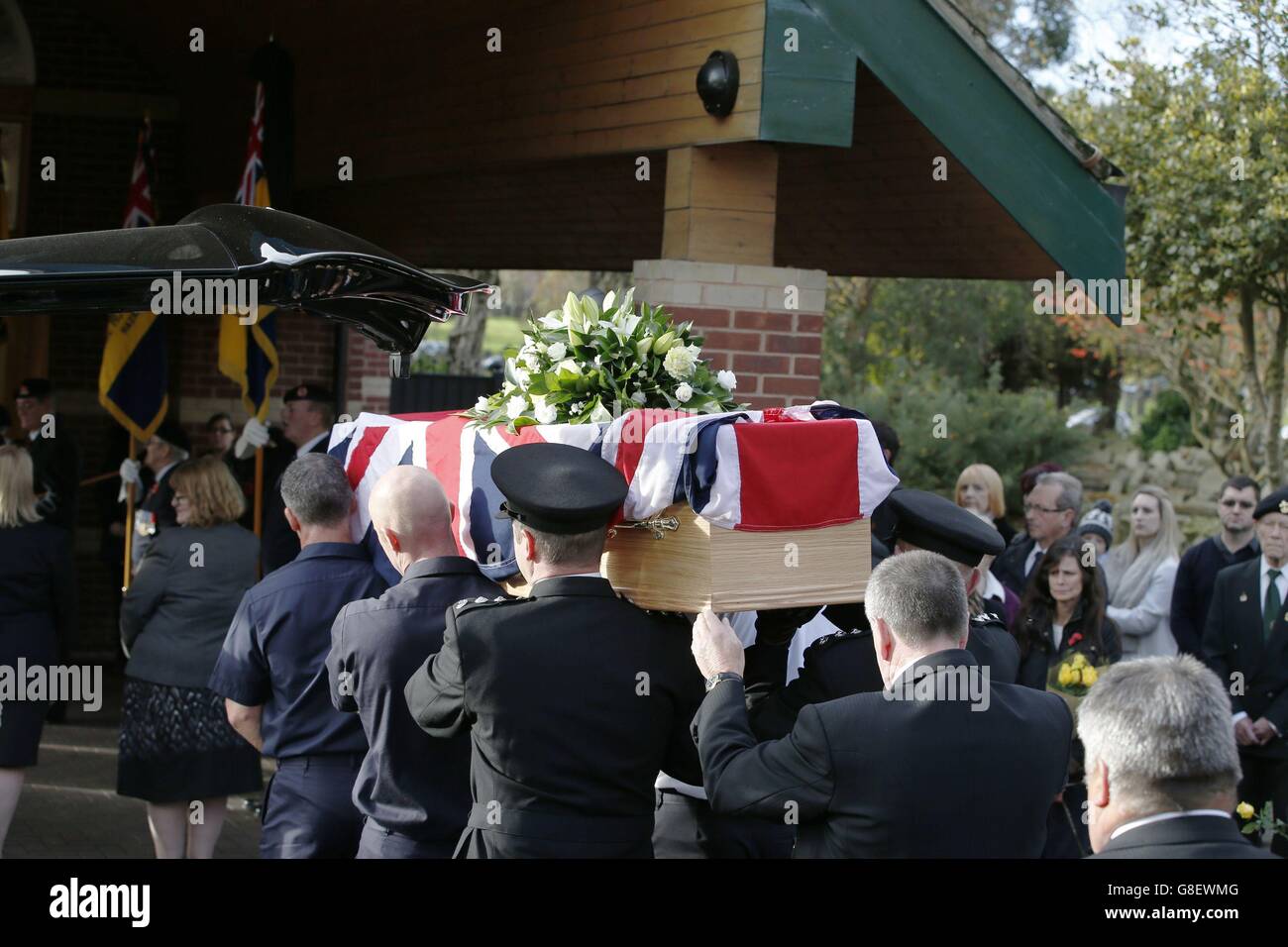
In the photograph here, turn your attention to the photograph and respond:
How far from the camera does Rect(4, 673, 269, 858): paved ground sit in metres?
6.68

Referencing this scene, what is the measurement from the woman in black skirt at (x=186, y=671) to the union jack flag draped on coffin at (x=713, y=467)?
6.63 ft

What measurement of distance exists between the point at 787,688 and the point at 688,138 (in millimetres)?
2760

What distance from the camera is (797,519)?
3.57 m

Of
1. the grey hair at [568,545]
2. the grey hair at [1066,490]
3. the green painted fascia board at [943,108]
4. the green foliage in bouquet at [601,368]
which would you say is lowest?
the grey hair at [568,545]

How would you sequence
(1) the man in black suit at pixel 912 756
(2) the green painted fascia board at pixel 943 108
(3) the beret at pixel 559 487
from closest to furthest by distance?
(1) the man in black suit at pixel 912 756, (3) the beret at pixel 559 487, (2) the green painted fascia board at pixel 943 108

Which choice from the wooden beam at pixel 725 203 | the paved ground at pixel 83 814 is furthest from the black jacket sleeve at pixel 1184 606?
the paved ground at pixel 83 814

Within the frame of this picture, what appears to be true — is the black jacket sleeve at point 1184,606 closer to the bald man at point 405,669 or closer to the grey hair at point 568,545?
the bald man at point 405,669

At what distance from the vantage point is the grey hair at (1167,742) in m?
2.34

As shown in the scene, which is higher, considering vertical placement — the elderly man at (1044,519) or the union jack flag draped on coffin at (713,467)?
the union jack flag draped on coffin at (713,467)

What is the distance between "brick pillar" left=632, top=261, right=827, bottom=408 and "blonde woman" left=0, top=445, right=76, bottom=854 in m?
2.65

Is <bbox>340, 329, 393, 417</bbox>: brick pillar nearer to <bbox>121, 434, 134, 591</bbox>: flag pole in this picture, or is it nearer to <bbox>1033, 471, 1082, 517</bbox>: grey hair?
<bbox>121, 434, 134, 591</bbox>: flag pole

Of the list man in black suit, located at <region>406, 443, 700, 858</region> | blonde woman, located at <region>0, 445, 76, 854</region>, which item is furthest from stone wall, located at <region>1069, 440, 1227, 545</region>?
man in black suit, located at <region>406, 443, 700, 858</region>

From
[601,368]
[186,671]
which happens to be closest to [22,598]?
[186,671]
